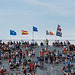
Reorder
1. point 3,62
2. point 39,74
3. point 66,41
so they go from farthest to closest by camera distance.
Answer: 1. point 66,41
2. point 3,62
3. point 39,74

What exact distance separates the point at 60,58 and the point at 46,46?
280 inches

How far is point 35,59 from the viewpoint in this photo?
43.0 meters

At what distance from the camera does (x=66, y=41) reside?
166 ft

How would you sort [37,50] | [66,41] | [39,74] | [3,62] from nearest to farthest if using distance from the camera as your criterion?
[39,74] → [3,62] → [37,50] → [66,41]

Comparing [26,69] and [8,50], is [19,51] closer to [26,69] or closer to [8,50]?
[8,50]

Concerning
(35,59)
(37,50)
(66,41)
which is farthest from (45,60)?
(66,41)

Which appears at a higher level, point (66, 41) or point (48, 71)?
point (66, 41)

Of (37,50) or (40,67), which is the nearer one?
(40,67)

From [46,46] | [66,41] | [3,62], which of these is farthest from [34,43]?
[3,62]

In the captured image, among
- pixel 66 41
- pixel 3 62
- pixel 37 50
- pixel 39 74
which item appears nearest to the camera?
pixel 39 74

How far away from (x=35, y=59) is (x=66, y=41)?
9.85 m

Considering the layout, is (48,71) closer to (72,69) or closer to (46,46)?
(72,69)

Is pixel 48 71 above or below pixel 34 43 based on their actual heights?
below

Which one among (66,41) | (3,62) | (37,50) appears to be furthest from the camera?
(66,41)
